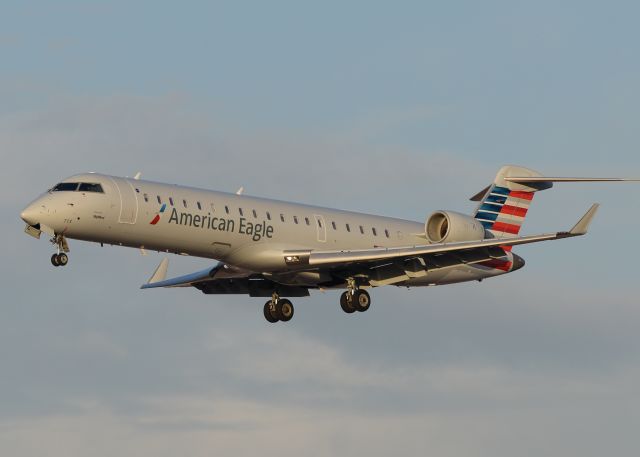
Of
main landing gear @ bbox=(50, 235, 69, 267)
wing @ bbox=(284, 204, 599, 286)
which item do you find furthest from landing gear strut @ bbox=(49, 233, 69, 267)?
wing @ bbox=(284, 204, 599, 286)

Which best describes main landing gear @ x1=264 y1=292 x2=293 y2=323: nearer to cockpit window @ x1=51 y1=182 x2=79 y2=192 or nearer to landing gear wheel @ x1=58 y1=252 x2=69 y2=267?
landing gear wheel @ x1=58 y1=252 x2=69 y2=267

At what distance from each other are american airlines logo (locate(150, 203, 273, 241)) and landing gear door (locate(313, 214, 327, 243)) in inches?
66.4

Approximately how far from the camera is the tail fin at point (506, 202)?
45.6m

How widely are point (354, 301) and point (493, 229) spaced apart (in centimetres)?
638

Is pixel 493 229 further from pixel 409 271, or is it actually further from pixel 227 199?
pixel 227 199

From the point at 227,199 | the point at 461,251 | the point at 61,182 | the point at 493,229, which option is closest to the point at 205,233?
the point at 227,199

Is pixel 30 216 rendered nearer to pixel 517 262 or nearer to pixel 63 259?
pixel 63 259

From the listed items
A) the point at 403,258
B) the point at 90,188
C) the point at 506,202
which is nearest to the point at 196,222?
the point at 90,188

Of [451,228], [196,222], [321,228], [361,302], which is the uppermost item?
[451,228]

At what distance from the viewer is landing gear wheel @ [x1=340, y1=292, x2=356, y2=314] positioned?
1622 inches

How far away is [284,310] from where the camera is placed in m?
43.4

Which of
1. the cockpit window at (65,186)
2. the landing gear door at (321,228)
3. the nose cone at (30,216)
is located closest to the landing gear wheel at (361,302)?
the landing gear door at (321,228)

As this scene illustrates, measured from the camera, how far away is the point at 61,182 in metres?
38.5

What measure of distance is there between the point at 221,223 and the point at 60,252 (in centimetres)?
416
